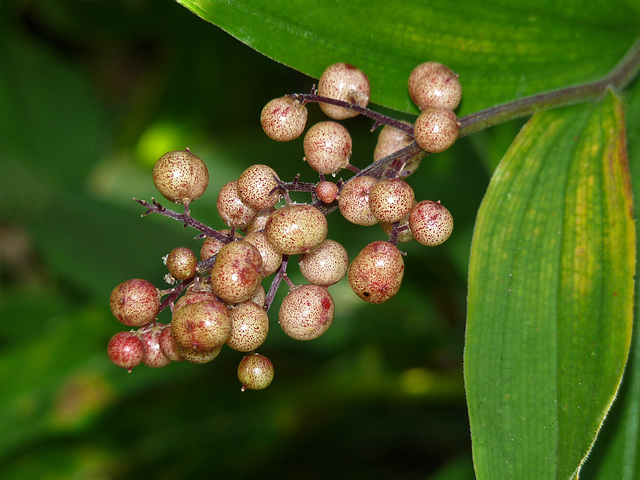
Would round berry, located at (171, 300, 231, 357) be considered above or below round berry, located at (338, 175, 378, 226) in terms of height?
below

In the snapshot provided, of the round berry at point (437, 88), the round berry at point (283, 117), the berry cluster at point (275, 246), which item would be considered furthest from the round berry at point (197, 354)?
the round berry at point (437, 88)

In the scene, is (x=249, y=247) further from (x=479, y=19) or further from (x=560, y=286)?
(x=479, y=19)

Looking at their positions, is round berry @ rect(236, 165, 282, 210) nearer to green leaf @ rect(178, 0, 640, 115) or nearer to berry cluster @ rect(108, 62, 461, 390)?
berry cluster @ rect(108, 62, 461, 390)

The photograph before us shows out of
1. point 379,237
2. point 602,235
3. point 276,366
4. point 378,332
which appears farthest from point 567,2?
point 276,366

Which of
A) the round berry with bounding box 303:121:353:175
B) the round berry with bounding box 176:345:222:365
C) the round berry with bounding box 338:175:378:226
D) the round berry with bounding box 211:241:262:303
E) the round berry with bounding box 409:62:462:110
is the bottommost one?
the round berry with bounding box 176:345:222:365

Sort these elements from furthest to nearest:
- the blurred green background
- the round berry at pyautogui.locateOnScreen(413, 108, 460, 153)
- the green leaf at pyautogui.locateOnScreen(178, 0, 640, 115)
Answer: the blurred green background
the green leaf at pyautogui.locateOnScreen(178, 0, 640, 115)
the round berry at pyautogui.locateOnScreen(413, 108, 460, 153)

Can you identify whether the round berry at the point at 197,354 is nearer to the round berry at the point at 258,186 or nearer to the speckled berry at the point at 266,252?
the speckled berry at the point at 266,252

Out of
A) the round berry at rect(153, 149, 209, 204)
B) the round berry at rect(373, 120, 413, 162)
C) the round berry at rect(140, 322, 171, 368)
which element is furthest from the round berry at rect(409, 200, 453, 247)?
the round berry at rect(140, 322, 171, 368)
